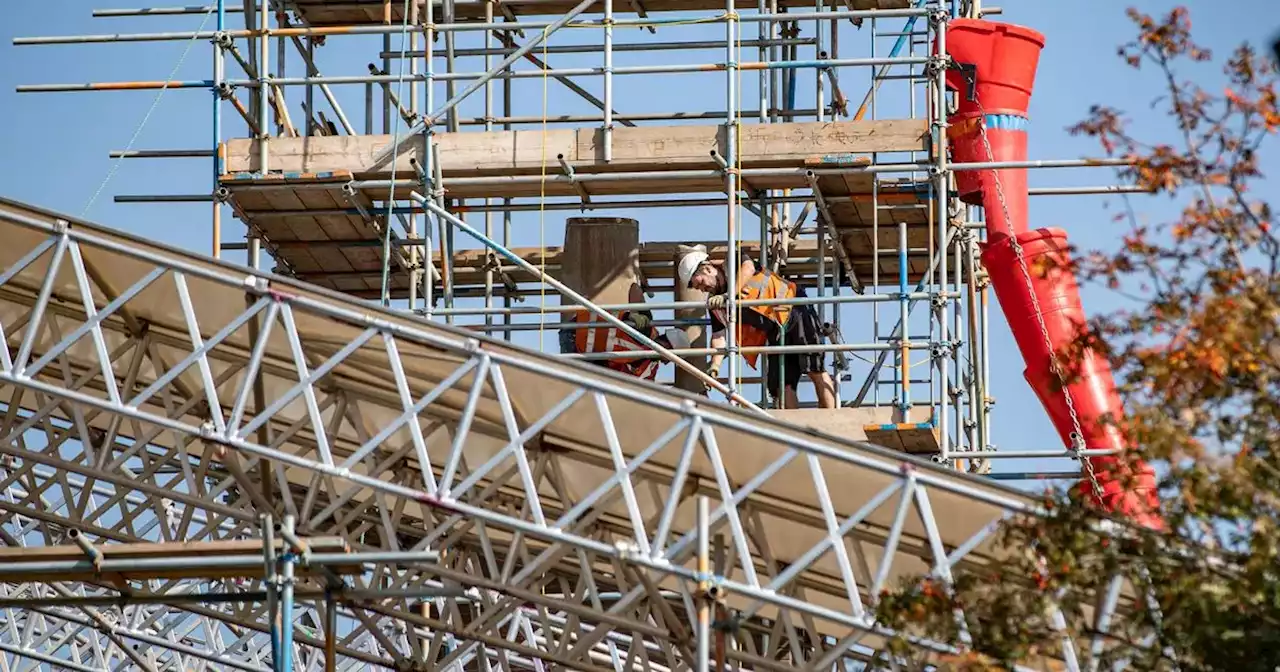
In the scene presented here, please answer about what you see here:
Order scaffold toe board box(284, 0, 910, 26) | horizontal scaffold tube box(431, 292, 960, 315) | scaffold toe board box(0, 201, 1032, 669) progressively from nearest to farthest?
1. scaffold toe board box(0, 201, 1032, 669)
2. horizontal scaffold tube box(431, 292, 960, 315)
3. scaffold toe board box(284, 0, 910, 26)

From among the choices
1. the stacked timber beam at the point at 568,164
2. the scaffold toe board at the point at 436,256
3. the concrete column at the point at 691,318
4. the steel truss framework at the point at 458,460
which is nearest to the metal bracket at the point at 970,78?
the stacked timber beam at the point at 568,164

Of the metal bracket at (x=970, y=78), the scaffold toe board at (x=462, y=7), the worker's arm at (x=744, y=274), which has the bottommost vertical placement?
the worker's arm at (x=744, y=274)

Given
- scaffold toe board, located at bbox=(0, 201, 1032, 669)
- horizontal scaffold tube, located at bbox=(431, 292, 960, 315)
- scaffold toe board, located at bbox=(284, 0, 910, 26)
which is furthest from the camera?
scaffold toe board, located at bbox=(284, 0, 910, 26)

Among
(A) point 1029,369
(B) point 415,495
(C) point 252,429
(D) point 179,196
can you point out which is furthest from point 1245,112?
(D) point 179,196

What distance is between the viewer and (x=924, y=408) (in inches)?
814

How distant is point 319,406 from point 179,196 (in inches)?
229

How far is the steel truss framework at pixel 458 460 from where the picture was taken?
15367 millimetres

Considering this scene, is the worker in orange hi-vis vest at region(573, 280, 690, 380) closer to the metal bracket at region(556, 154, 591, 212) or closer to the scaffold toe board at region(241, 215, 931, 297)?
the scaffold toe board at region(241, 215, 931, 297)

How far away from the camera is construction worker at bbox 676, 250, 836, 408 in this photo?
69.6 ft

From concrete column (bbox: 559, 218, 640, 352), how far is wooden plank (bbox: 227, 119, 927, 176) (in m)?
1.49

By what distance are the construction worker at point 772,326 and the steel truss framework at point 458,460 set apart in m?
2.22

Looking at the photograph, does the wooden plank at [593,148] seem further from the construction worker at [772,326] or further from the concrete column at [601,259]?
the concrete column at [601,259]

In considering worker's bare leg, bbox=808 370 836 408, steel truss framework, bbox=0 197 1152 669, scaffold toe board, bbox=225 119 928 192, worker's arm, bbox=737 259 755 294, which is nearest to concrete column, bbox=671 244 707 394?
worker's arm, bbox=737 259 755 294

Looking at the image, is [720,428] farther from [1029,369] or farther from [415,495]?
[1029,369]
